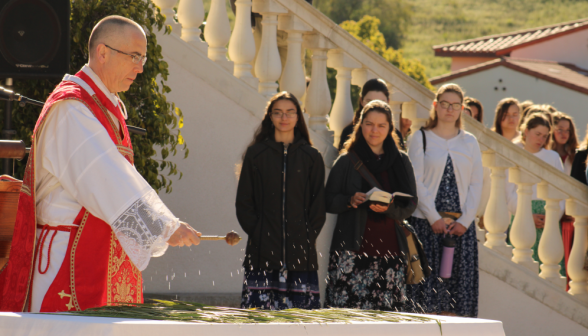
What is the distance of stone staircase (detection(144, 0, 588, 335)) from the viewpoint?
20.4 feet

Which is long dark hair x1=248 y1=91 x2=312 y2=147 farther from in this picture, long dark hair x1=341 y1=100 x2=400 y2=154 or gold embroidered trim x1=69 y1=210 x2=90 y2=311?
gold embroidered trim x1=69 y1=210 x2=90 y2=311

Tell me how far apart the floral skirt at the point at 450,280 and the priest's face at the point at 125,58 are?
3120 millimetres

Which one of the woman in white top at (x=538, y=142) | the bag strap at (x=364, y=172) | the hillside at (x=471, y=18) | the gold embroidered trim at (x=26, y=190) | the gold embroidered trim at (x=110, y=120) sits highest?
the hillside at (x=471, y=18)

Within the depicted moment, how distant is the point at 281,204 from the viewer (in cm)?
529

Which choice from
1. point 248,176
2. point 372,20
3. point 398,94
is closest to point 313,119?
point 398,94

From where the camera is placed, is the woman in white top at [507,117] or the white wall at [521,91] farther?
the white wall at [521,91]

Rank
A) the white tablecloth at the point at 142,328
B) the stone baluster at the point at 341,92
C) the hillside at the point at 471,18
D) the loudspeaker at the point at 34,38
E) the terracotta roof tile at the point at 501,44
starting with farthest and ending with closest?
the hillside at the point at 471,18
the terracotta roof tile at the point at 501,44
the stone baluster at the point at 341,92
the loudspeaker at the point at 34,38
the white tablecloth at the point at 142,328

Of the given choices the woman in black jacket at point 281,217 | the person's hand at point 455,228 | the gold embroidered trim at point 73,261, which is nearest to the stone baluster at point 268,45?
the woman in black jacket at point 281,217

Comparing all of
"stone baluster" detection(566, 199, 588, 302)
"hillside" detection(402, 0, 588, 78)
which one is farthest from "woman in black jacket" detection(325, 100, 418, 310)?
"hillside" detection(402, 0, 588, 78)

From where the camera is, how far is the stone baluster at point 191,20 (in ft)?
20.4

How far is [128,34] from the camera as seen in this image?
3391 mm

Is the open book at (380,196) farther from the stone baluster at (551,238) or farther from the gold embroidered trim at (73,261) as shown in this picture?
the gold embroidered trim at (73,261)

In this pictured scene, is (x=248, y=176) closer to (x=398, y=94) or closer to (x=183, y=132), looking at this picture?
(x=183, y=132)

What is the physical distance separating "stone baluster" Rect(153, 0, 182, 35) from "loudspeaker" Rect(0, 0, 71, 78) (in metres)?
1.39
